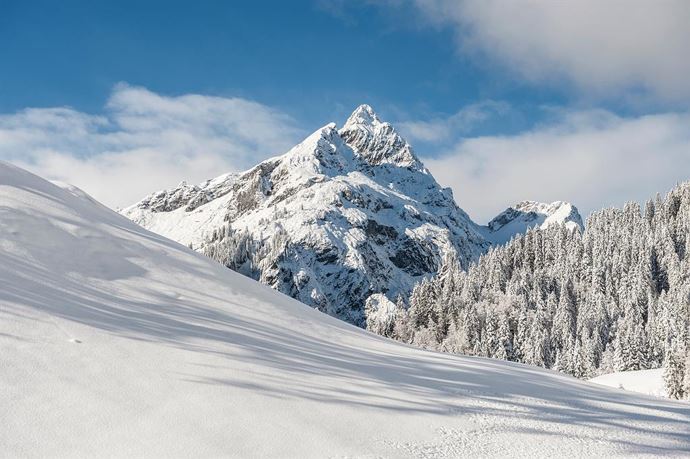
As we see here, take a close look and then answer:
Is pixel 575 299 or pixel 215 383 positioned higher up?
pixel 575 299

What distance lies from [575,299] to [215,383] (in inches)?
5524

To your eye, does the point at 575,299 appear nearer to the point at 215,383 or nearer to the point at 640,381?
the point at 640,381

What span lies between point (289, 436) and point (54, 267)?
9.43 meters

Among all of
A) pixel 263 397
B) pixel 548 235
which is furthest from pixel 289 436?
pixel 548 235

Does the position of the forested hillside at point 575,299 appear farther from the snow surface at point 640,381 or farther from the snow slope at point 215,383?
the snow slope at point 215,383

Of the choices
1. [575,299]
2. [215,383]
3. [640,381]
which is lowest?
[215,383]

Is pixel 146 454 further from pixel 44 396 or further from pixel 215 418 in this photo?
pixel 44 396

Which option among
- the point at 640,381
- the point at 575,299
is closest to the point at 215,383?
the point at 640,381

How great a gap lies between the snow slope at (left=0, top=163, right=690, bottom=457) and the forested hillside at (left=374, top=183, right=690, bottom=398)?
84.6m

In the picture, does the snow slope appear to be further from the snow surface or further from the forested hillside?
the forested hillside

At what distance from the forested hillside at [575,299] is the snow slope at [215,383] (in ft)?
277

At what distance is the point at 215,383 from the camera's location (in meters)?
10.7

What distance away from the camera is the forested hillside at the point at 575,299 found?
101 metres

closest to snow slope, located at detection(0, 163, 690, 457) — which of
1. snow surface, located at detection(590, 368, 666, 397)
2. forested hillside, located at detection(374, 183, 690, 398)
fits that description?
snow surface, located at detection(590, 368, 666, 397)
